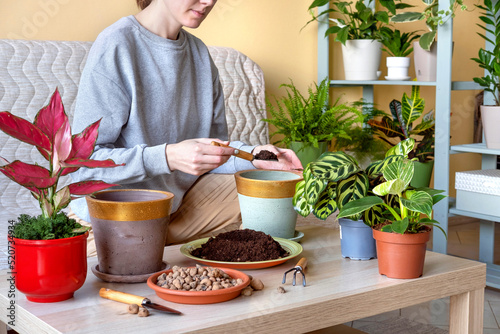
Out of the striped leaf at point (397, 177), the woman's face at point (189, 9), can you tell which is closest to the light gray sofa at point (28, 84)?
the woman's face at point (189, 9)

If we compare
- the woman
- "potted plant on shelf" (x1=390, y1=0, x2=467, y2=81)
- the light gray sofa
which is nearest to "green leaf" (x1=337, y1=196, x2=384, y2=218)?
the woman

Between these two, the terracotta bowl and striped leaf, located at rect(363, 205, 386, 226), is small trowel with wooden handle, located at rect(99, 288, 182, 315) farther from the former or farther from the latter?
striped leaf, located at rect(363, 205, 386, 226)

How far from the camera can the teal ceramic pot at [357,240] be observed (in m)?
1.23

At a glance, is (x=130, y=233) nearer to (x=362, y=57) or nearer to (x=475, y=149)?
(x=475, y=149)

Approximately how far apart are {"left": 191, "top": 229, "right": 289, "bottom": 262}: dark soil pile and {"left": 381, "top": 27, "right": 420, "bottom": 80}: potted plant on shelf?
2.06 metres

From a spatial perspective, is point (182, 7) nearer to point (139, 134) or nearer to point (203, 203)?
point (139, 134)

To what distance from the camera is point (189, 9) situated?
1607mm

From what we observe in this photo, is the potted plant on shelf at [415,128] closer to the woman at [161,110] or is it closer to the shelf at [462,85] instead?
the shelf at [462,85]

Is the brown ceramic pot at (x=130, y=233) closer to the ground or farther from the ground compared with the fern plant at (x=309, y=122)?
closer to the ground

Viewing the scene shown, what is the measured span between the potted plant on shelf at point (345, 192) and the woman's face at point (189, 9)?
0.62m

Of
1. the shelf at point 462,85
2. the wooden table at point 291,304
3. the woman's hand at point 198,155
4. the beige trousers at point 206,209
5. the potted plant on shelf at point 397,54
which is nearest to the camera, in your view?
the wooden table at point 291,304

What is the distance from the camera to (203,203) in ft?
5.86

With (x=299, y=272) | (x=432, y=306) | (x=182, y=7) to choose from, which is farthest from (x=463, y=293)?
(x=432, y=306)

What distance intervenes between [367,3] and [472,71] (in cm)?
104
